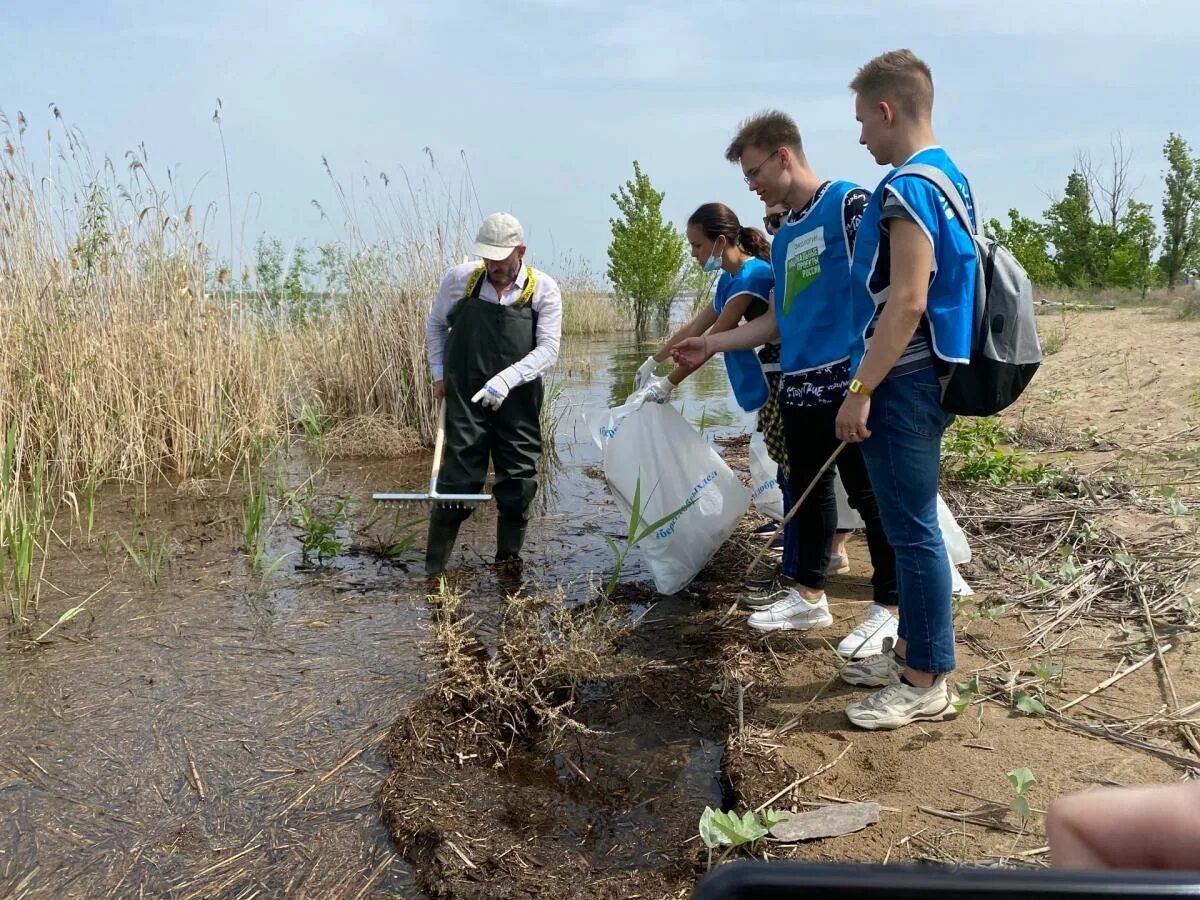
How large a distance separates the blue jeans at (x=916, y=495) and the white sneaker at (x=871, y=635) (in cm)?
50

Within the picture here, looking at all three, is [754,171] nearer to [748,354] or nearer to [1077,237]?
[748,354]

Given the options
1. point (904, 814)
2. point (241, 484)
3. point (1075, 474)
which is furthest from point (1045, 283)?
point (904, 814)

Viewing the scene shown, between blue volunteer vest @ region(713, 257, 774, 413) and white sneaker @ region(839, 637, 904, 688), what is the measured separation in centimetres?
132

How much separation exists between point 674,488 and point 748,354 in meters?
0.67

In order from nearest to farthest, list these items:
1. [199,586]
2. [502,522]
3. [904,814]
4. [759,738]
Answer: [904,814]
[759,738]
[199,586]
[502,522]

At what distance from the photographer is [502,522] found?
452 cm

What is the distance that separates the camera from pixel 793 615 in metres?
3.32

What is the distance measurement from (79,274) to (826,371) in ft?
16.5

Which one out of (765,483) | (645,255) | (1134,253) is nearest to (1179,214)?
(1134,253)

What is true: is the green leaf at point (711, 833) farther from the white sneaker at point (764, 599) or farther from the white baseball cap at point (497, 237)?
the white baseball cap at point (497, 237)

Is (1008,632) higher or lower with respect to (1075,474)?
lower

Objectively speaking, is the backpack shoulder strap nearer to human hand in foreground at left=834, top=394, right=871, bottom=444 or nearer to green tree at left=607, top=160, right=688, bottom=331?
human hand in foreground at left=834, top=394, right=871, bottom=444

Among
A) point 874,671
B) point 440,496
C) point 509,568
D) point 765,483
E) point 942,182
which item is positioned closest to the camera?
point 942,182

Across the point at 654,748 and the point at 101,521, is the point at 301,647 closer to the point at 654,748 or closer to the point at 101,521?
the point at 654,748
